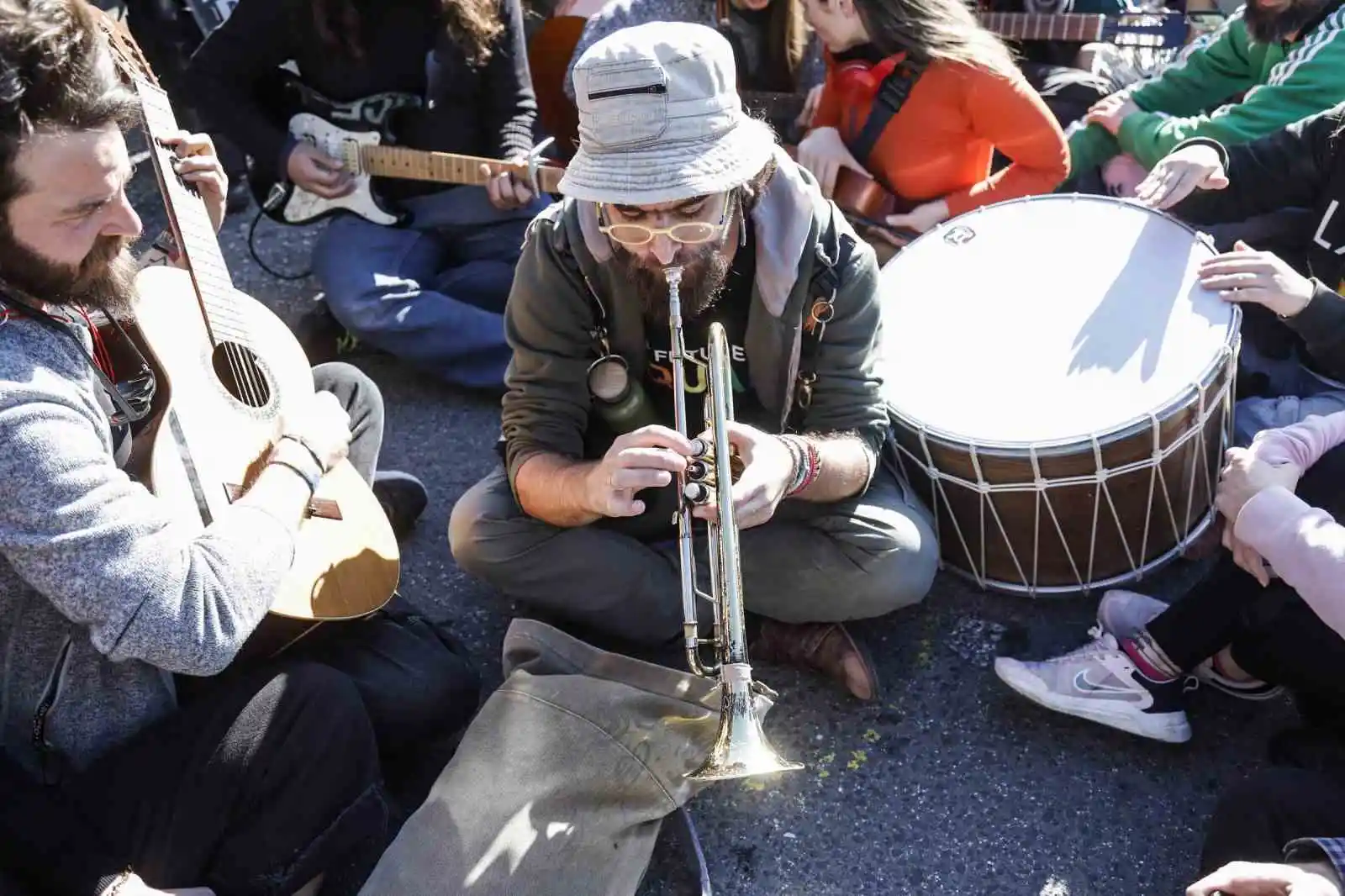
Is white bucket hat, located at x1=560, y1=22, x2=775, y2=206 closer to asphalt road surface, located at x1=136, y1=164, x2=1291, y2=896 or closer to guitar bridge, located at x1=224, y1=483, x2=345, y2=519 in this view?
guitar bridge, located at x1=224, y1=483, x2=345, y2=519

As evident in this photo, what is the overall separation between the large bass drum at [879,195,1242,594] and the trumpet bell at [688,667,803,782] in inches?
31.4

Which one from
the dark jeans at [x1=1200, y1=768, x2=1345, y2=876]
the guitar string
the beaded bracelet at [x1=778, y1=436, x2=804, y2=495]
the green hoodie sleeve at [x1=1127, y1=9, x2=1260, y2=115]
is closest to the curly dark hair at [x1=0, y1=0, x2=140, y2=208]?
the guitar string

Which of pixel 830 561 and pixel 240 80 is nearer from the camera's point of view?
pixel 830 561

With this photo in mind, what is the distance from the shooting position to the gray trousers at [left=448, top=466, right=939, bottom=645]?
2.59 meters

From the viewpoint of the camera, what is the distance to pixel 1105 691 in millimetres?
2492

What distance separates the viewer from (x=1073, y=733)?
8.41 ft

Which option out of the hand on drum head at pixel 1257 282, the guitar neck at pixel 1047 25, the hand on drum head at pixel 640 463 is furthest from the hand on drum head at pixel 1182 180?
the guitar neck at pixel 1047 25

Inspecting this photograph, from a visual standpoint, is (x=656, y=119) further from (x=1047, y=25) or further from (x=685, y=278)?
(x=1047, y=25)

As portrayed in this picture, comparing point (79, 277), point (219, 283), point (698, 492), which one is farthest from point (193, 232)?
point (698, 492)

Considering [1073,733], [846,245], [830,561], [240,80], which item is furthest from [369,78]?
[1073,733]

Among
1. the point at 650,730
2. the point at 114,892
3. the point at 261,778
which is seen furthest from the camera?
the point at 650,730

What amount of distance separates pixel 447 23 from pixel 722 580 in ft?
7.48

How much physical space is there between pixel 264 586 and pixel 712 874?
984 millimetres

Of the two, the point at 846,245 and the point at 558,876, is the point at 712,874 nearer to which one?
the point at 558,876
